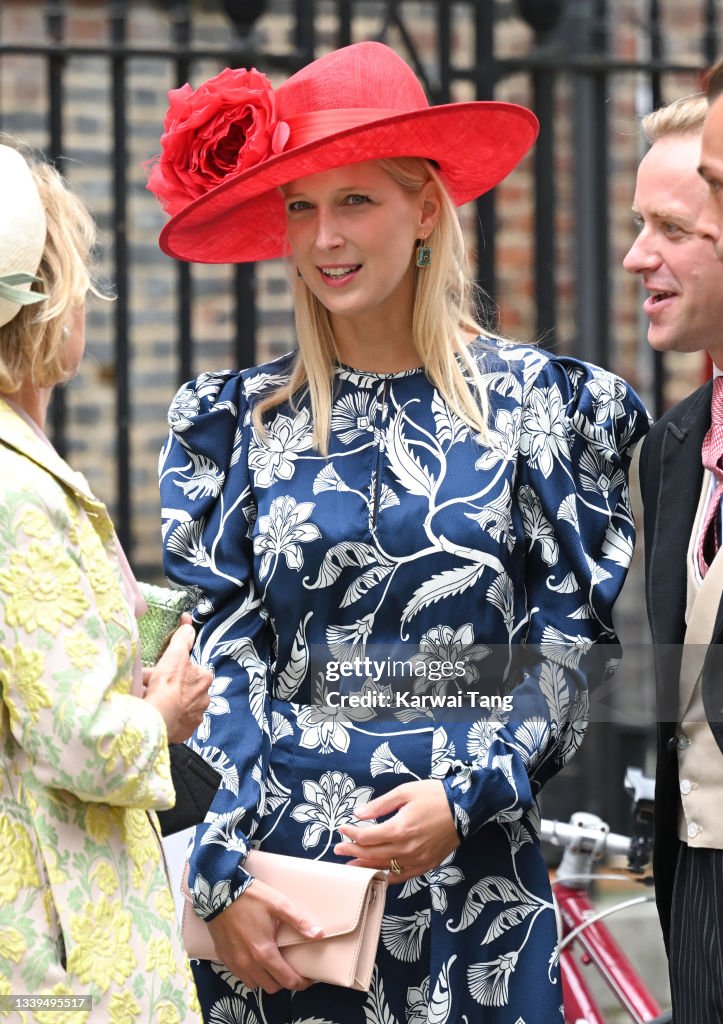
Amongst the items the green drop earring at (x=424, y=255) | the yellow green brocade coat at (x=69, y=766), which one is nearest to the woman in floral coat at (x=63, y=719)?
the yellow green brocade coat at (x=69, y=766)

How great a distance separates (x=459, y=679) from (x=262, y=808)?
0.36 m

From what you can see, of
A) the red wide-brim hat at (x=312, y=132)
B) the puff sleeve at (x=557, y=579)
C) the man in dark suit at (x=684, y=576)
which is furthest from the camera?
the red wide-brim hat at (x=312, y=132)

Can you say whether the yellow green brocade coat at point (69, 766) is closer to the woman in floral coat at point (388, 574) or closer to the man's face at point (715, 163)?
the woman in floral coat at point (388, 574)

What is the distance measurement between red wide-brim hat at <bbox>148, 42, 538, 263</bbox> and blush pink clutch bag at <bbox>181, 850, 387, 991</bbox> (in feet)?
3.39

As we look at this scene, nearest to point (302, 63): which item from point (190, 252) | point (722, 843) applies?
point (190, 252)

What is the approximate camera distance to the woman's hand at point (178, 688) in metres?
2.10

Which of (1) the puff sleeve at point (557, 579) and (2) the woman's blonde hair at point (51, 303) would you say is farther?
(1) the puff sleeve at point (557, 579)

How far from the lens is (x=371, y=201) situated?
248 centimetres

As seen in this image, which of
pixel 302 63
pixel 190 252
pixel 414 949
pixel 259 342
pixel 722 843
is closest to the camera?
pixel 722 843

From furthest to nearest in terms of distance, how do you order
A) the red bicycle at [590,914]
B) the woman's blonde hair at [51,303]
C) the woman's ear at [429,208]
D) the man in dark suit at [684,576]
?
1. the red bicycle at [590,914]
2. the woman's ear at [429,208]
3. the man in dark suit at [684,576]
4. the woman's blonde hair at [51,303]

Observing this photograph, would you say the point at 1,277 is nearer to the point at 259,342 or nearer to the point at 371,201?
the point at 371,201

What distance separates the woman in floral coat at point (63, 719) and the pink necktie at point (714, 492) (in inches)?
32.8

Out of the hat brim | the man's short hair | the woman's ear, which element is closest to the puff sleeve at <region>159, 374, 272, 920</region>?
the hat brim

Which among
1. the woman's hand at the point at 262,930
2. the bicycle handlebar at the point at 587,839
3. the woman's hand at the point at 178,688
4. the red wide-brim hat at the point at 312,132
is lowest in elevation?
the bicycle handlebar at the point at 587,839
